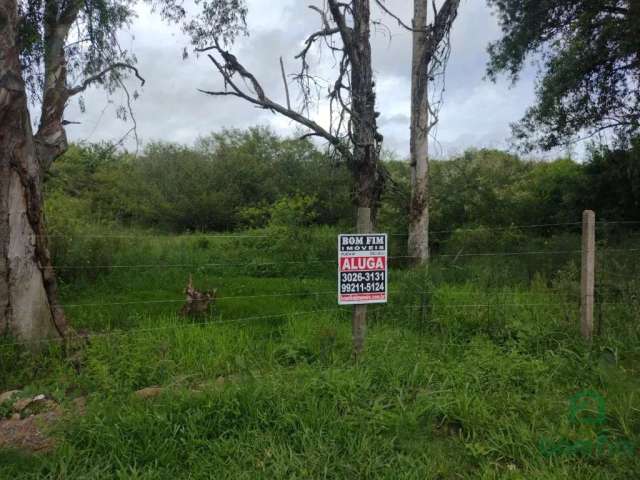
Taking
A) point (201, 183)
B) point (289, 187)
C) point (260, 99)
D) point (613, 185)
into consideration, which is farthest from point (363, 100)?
point (201, 183)

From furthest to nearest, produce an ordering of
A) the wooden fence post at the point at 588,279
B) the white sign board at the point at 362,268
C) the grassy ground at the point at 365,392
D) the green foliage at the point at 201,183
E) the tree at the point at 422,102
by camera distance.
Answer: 1. the green foliage at the point at 201,183
2. the tree at the point at 422,102
3. the wooden fence post at the point at 588,279
4. the white sign board at the point at 362,268
5. the grassy ground at the point at 365,392

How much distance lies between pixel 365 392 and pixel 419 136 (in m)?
7.64

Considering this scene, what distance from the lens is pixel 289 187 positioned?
80.6 ft

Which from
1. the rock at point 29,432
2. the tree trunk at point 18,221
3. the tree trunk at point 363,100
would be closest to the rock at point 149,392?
the rock at point 29,432

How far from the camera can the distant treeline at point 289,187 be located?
569 inches

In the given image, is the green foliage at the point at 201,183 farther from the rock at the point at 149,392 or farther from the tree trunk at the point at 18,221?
the rock at the point at 149,392

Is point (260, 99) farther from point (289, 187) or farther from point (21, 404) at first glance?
point (289, 187)

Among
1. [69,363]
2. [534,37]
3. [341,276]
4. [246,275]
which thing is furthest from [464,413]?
[534,37]

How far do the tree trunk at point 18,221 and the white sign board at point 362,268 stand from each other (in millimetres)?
3267

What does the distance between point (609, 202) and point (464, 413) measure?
41.8 ft

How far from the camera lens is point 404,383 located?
4340mm

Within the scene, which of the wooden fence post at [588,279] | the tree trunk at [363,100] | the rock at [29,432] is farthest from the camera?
the tree trunk at [363,100]

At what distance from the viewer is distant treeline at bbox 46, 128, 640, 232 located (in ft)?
47.4

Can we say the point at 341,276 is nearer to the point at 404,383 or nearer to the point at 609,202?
the point at 404,383
